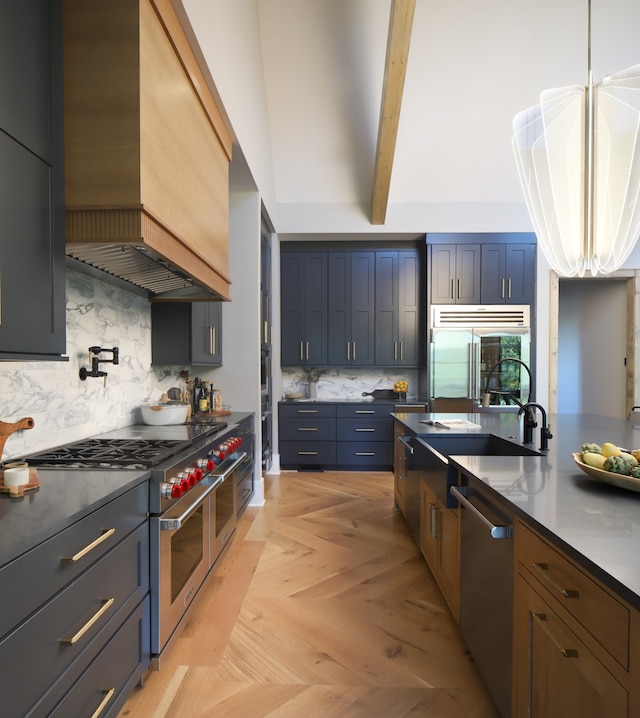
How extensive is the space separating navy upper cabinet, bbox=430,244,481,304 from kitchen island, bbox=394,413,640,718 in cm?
354

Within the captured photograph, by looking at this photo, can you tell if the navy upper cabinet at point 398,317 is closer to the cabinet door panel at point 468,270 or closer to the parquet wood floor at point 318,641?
the cabinet door panel at point 468,270

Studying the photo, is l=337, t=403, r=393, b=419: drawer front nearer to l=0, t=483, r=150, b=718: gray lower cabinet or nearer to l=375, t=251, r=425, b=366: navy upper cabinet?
l=375, t=251, r=425, b=366: navy upper cabinet

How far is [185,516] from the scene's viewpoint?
188cm

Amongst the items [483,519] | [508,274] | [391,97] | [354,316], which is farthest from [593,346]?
[483,519]

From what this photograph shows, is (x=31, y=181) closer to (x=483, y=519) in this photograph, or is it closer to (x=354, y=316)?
(x=483, y=519)

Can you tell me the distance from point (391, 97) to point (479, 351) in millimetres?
2936

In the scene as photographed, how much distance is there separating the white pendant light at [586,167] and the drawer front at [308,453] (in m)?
3.41

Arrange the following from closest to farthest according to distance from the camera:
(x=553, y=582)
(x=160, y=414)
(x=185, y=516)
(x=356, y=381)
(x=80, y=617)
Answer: (x=553, y=582)
(x=80, y=617)
(x=185, y=516)
(x=160, y=414)
(x=356, y=381)

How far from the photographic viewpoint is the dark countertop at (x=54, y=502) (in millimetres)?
1032

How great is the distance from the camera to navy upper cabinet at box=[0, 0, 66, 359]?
4.15 ft

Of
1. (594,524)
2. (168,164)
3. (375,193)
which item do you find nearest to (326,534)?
(594,524)

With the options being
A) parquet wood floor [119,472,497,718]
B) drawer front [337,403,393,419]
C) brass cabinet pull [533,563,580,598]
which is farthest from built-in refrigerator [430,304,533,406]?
brass cabinet pull [533,563,580,598]

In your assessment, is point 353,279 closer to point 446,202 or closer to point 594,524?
point 446,202

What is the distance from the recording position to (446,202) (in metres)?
5.30
